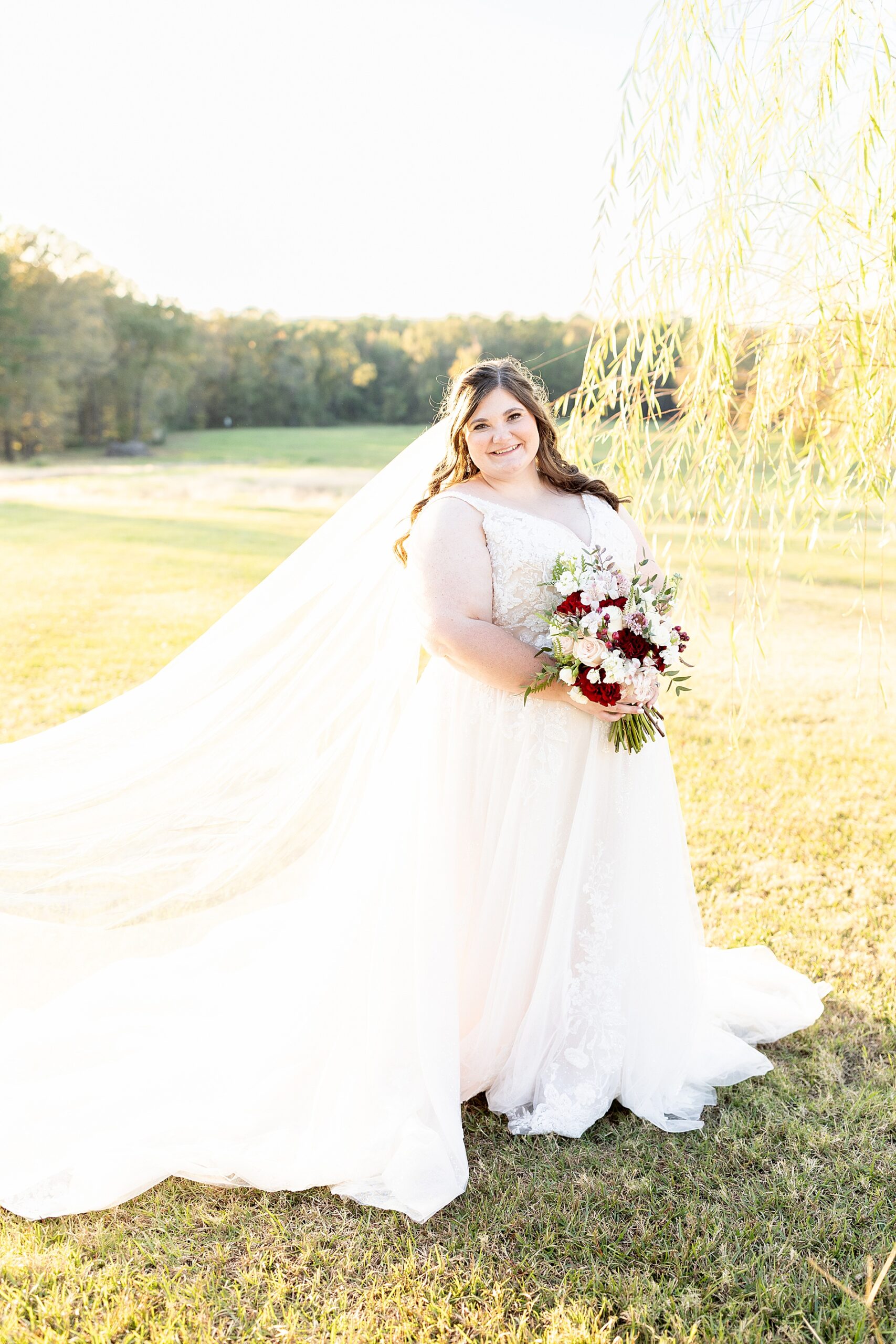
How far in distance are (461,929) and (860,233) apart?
2422mm

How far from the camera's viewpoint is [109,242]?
38.2 metres

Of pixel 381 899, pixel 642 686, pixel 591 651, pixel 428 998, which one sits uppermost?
pixel 591 651

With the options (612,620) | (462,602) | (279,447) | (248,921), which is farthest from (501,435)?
(279,447)

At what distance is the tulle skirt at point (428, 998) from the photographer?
2.79 meters

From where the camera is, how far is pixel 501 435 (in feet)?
10.2

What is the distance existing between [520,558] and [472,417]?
50 centimetres

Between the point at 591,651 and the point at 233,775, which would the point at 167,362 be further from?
the point at 591,651

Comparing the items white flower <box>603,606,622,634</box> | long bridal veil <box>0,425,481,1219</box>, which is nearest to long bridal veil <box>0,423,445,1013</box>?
long bridal veil <box>0,425,481,1219</box>

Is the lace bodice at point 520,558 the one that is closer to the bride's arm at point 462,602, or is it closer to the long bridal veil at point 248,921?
the bride's arm at point 462,602

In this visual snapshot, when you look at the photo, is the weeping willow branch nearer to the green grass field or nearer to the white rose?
the white rose

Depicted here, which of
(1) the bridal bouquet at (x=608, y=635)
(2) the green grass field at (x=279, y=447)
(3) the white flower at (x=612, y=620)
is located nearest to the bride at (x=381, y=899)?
(1) the bridal bouquet at (x=608, y=635)

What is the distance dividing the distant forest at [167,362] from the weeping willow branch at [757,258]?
2736 cm

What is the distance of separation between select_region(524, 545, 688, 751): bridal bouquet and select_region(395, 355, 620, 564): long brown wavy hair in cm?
48

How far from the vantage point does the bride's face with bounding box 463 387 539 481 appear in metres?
3.12
